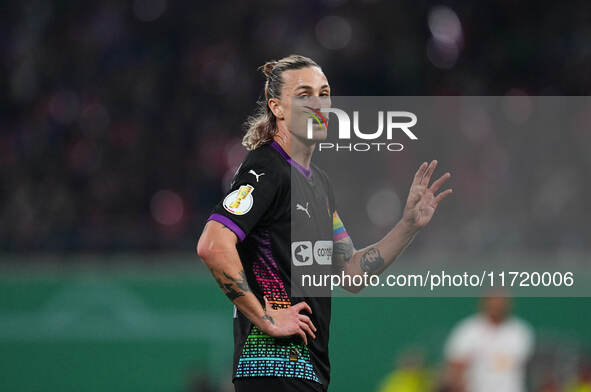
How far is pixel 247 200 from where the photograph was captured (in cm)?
373

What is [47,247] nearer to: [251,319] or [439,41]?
[439,41]

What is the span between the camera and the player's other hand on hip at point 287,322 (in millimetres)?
3760

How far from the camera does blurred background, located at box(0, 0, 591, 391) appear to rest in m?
9.58

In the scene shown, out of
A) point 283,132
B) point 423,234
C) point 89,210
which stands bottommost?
point 283,132

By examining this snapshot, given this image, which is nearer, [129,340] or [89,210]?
[129,340]

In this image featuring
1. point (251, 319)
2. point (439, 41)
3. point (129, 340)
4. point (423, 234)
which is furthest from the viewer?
point (439, 41)

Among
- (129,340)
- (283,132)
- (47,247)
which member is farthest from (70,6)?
(283,132)

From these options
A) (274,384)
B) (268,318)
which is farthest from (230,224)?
(274,384)

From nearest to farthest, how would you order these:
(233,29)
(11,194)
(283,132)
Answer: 1. (283,132)
2. (11,194)
3. (233,29)

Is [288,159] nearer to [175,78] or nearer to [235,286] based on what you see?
[235,286]

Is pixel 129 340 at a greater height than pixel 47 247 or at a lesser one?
lesser

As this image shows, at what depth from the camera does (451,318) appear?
31.2 feet

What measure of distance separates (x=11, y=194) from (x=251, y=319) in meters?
8.59

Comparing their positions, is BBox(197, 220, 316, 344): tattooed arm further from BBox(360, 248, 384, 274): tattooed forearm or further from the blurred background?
the blurred background
